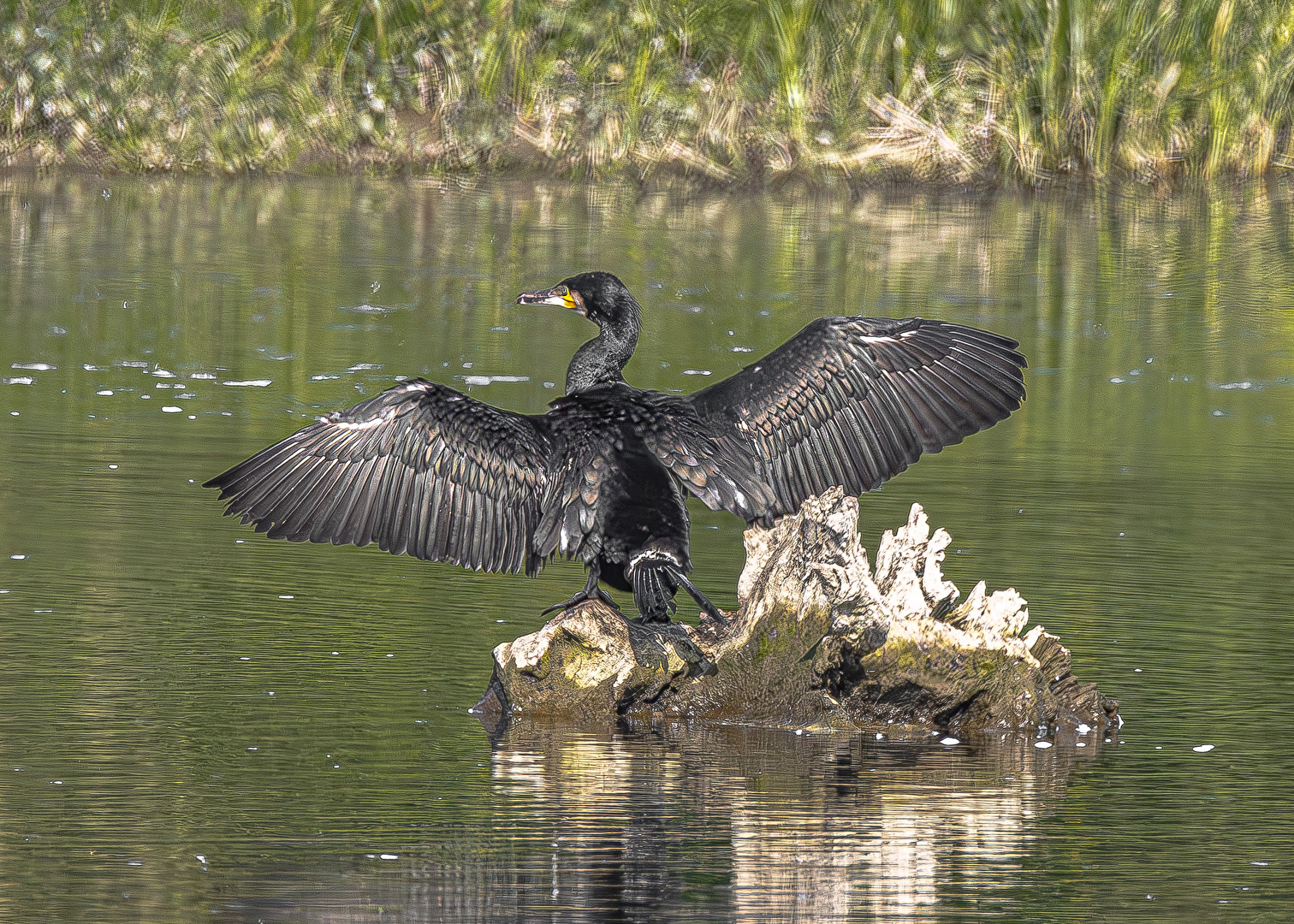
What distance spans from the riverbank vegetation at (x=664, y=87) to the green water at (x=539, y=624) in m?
2.94

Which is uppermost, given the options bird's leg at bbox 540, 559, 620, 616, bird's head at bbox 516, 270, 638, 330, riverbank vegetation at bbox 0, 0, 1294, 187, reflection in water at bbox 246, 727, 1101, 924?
riverbank vegetation at bbox 0, 0, 1294, 187

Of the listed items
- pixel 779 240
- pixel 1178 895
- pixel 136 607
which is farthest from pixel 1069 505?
pixel 779 240

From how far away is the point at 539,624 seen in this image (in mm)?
7359

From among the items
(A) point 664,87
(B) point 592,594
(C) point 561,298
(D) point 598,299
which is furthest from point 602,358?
(A) point 664,87

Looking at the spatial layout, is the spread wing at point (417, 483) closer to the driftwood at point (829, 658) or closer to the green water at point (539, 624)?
the green water at point (539, 624)

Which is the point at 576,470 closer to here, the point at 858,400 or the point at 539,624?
the point at 539,624

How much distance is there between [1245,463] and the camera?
1039 centimetres

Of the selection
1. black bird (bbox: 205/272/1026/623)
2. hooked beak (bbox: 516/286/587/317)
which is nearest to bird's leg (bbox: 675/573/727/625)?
black bird (bbox: 205/272/1026/623)

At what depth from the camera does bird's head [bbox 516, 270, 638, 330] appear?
7324 millimetres

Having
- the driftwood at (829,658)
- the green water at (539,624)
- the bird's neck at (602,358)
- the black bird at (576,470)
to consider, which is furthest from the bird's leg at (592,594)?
the bird's neck at (602,358)

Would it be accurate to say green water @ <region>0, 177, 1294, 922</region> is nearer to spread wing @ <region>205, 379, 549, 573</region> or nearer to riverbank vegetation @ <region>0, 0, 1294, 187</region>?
spread wing @ <region>205, 379, 549, 573</region>

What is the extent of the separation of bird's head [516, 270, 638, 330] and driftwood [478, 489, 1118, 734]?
1.19 meters

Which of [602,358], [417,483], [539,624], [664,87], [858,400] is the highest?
[664,87]

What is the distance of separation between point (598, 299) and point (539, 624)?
110 centimetres
